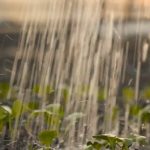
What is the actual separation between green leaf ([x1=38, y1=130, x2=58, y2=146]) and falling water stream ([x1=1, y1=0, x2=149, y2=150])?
1.43ft

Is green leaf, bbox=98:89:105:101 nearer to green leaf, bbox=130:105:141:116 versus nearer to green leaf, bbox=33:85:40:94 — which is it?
green leaf, bbox=130:105:141:116

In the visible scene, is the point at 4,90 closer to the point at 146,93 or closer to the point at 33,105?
the point at 33,105

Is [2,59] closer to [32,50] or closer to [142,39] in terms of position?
[32,50]

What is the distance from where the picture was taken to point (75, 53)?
210 cm

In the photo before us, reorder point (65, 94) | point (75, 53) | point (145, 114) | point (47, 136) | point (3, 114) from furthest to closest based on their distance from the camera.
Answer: point (75, 53) → point (65, 94) → point (145, 114) → point (3, 114) → point (47, 136)

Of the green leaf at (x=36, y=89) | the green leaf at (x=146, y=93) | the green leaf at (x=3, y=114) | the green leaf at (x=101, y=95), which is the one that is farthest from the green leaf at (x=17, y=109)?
the green leaf at (x=146, y=93)

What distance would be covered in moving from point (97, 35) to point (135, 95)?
0.37m

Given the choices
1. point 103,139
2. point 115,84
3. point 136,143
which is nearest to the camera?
point 103,139

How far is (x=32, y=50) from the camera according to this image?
213 centimetres

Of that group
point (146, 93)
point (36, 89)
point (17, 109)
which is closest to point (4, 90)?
point (36, 89)

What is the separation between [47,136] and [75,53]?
65 centimetres

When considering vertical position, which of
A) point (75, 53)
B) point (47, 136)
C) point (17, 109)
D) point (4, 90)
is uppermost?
point (75, 53)

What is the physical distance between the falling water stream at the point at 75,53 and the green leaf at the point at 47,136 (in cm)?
44

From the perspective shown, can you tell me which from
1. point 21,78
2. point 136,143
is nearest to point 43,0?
point 21,78
